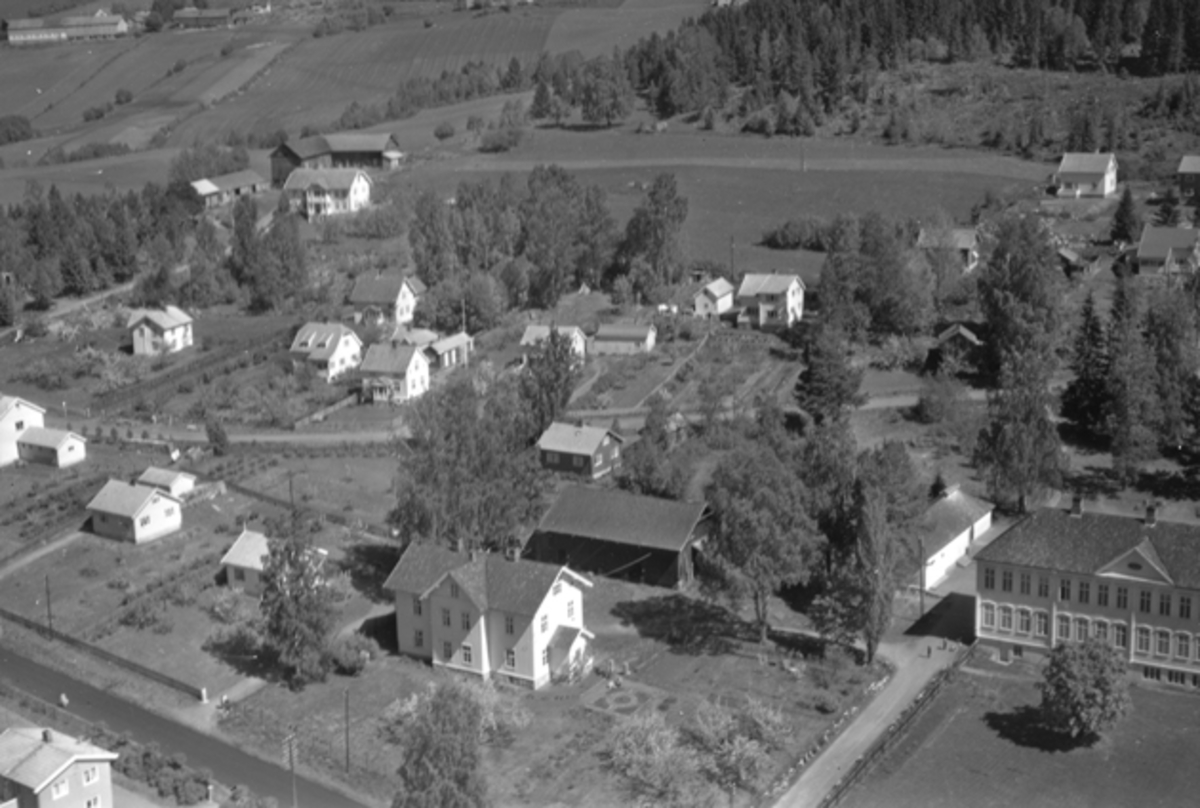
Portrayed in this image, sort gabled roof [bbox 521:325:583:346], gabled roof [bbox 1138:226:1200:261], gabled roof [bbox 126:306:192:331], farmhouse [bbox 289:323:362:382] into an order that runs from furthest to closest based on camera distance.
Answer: gabled roof [bbox 1138:226:1200:261] < gabled roof [bbox 126:306:192:331] < gabled roof [bbox 521:325:583:346] < farmhouse [bbox 289:323:362:382]

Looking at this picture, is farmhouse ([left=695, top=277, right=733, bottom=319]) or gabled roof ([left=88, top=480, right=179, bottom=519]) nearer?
gabled roof ([left=88, top=480, right=179, bottom=519])

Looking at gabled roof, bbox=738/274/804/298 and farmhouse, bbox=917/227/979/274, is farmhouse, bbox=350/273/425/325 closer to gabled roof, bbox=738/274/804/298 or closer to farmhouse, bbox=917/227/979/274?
gabled roof, bbox=738/274/804/298

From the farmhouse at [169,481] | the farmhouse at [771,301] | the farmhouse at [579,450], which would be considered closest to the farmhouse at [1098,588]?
the farmhouse at [579,450]

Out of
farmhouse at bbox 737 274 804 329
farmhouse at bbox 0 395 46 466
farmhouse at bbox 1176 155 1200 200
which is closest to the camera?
farmhouse at bbox 0 395 46 466

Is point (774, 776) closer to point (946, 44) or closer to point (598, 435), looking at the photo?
point (598, 435)

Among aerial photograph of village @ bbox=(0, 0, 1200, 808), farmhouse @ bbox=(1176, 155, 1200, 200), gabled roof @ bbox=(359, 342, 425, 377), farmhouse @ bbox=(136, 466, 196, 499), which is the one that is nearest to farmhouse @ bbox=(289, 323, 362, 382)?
aerial photograph of village @ bbox=(0, 0, 1200, 808)

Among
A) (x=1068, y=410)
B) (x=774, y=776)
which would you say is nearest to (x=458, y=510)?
(x=774, y=776)

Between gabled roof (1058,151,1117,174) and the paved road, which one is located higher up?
gabled roof (1058,151,1117,174)
